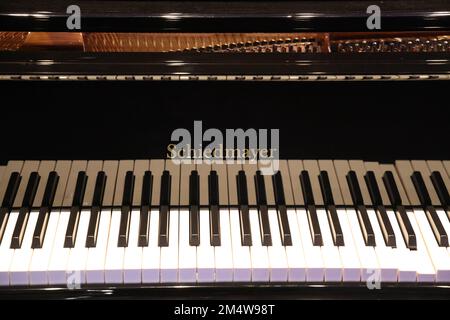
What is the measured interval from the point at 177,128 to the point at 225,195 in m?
0.24

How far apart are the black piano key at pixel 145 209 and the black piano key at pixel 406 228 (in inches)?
28.0

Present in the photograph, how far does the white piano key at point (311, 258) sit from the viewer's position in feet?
6.61

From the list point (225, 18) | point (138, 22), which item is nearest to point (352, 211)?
point (225, 18)

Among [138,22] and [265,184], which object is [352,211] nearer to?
[265,184]

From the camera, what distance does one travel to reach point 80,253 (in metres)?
2.05

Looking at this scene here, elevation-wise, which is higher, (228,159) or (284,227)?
(228,159)

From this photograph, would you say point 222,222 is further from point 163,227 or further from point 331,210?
point 331,210

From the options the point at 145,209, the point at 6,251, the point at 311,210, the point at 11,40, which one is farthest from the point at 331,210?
the point at 11,40

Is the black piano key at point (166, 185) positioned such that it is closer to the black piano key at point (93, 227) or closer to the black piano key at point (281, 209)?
the black piano key at point (93, 227)

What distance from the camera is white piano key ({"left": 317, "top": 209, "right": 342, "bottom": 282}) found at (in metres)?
2.02

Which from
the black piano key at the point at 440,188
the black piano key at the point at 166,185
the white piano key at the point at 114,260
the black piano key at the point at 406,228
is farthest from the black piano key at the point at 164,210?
the black piano key at the point at 440,188

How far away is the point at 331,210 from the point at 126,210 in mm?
584

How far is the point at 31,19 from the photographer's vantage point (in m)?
2.01

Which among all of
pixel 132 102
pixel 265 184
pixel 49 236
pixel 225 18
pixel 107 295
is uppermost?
pixel 225 18
